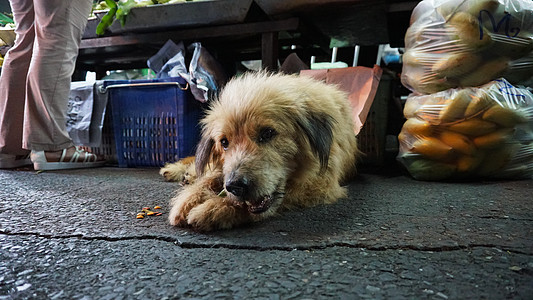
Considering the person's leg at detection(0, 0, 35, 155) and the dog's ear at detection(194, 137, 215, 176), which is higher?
the person's leg at detection(0, 0, 35, 155)

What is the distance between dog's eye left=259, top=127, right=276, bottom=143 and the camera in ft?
6.11

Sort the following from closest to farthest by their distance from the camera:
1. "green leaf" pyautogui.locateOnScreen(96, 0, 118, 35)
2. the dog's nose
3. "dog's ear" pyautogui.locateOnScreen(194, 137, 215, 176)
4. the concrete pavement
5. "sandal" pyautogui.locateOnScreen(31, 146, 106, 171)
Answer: the concrete pavement → the dog's nose → "dog's ear" pyautogui.locateOnScreen(194, 137, 215, 176) → "sandal" pyautogui.locateOnScreen(31, 146, 106, 171) → "green leaf" pyautogui.locateOnScreen(96, 0, 118, 35)

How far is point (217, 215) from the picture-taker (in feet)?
5.20

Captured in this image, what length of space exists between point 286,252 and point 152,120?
118 inches

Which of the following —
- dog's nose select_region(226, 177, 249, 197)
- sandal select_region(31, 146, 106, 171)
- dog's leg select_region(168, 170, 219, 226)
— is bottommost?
sandal select_region(31, 146, 106, 171)

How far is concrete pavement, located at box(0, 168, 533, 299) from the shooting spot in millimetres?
1010

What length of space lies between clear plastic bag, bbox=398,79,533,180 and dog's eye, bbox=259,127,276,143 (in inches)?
64.3

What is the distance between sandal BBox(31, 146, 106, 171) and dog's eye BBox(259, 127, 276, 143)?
2.99 metres

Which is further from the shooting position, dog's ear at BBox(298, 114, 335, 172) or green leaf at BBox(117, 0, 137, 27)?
green leaf at BBox(117, 0, 137, 27)

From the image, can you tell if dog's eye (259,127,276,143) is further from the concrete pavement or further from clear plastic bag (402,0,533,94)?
clear plastic bag (402,0,533,94)

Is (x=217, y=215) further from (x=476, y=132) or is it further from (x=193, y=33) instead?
(x=193, y=33)

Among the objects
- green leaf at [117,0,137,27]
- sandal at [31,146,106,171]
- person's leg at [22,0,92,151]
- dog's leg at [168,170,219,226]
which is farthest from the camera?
green leaf at [117,0,137,27]

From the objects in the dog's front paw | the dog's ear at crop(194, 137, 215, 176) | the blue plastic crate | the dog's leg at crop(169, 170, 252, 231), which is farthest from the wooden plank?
the dog's front paw

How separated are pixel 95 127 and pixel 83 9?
143 centimetres
